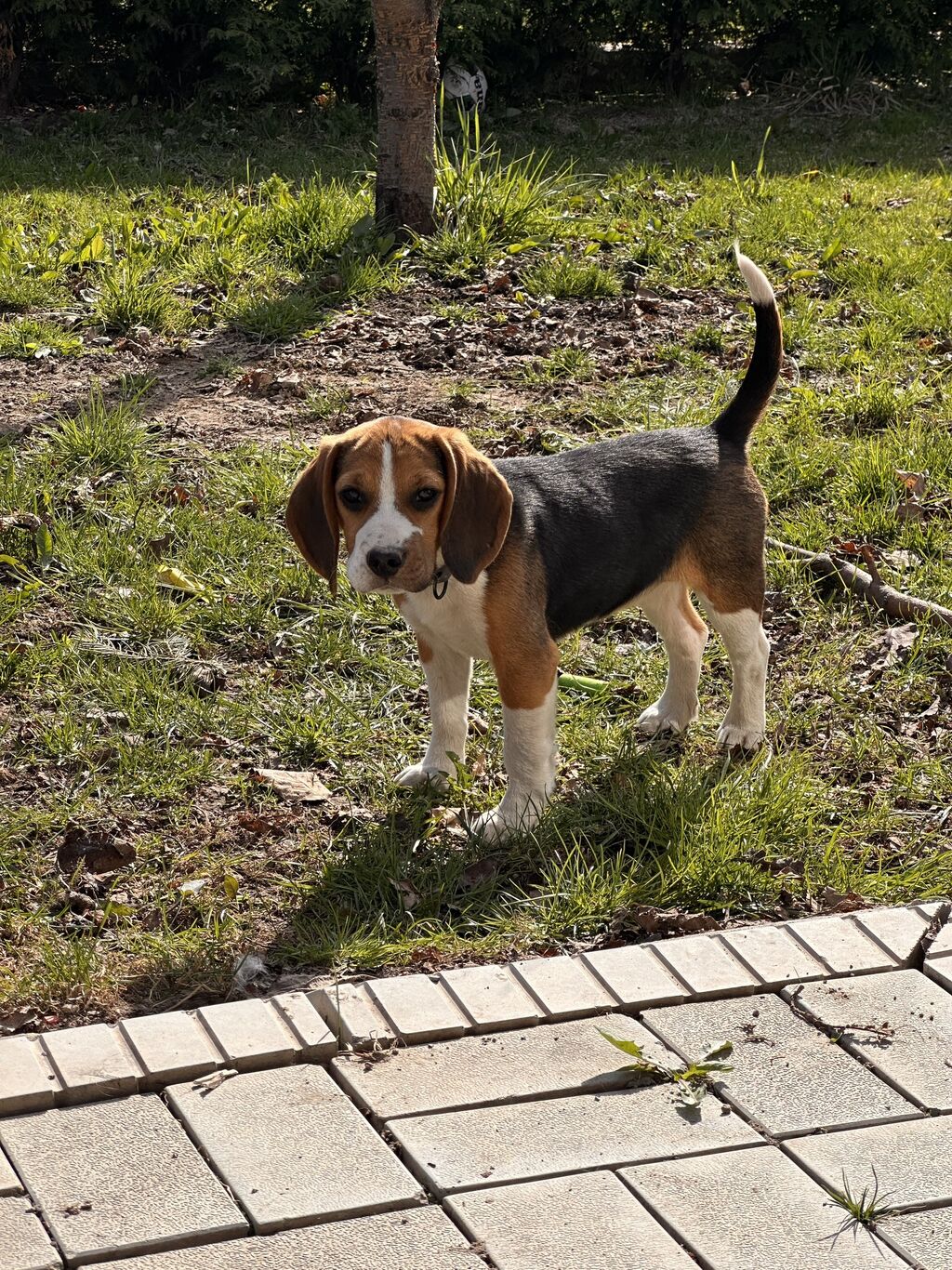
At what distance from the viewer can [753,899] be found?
4.00 metres

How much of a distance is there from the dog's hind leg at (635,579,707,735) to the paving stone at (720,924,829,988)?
123cm

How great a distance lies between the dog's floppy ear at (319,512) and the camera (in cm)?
391

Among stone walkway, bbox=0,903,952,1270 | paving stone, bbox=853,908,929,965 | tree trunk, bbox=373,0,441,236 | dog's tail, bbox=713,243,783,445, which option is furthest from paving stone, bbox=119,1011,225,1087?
tree trunk, bbox=373,0,441,236

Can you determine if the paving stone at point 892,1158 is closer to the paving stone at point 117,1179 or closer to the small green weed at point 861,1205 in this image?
the small green weed at point 861,1205

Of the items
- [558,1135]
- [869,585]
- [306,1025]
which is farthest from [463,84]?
[558,1135]

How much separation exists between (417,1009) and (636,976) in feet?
1.68

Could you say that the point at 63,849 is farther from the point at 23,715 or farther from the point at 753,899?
the point at 753,899

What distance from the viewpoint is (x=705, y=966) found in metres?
3.57

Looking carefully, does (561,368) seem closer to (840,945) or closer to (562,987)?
(840,945)

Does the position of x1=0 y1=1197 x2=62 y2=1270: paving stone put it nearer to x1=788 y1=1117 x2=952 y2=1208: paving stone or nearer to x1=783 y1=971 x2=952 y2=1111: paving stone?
x1=788 y1=1117 x2=952 y2=1208: paving stone

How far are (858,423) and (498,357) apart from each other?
1.75m

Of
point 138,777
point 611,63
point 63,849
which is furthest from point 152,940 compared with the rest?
point 611,63

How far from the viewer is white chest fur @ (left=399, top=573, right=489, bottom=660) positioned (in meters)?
4.11

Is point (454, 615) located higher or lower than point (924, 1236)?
higher
